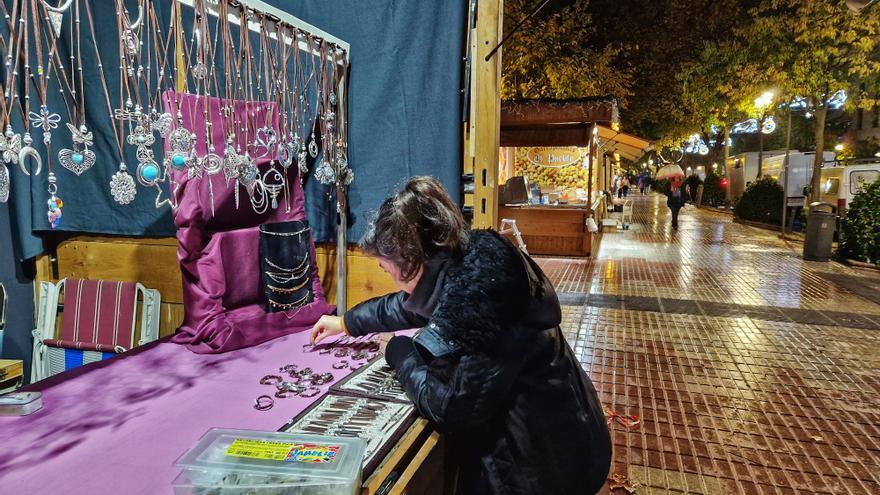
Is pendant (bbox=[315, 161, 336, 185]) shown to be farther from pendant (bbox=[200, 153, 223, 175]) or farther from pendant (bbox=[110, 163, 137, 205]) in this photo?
pendant (bbox=[110, 163, 137, 205])

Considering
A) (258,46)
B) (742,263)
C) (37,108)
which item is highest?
(258,46)

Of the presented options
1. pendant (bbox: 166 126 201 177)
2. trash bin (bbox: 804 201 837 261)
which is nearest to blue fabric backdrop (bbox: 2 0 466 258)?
pendant (bbox: 166 126 201 177)

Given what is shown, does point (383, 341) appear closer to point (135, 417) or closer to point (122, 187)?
point (135, 417)

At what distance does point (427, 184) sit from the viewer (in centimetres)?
191

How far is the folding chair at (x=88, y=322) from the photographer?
10.2 feet

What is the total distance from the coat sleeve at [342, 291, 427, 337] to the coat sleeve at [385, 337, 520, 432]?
671mm

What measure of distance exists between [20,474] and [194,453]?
0.60 meters

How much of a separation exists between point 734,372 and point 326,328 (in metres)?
4.26

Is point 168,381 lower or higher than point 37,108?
lower

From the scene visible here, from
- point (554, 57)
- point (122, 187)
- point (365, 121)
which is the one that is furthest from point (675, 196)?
point (122, 187)

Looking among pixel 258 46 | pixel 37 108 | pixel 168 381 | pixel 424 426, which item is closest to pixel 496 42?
pixel 258 46

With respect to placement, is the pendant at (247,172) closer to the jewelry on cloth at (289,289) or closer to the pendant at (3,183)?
the jewelry on cloth at (289,289)

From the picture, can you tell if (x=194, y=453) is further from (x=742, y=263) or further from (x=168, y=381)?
(x=742, y=263)

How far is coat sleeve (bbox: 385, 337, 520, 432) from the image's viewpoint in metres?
1.51
